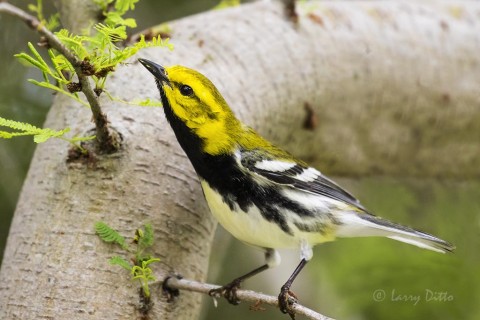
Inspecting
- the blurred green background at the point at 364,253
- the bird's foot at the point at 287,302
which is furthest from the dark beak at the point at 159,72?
the blurred green background at the point at 364,253

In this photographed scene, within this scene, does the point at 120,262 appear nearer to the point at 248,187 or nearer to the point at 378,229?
the point at 248,187

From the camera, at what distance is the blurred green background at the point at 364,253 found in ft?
11.0

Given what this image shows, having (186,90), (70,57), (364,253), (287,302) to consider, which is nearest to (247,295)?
(287,302)

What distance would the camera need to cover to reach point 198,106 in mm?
2238

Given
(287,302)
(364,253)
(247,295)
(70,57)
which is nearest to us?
(70,57)

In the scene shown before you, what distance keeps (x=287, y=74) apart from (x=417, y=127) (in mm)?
845

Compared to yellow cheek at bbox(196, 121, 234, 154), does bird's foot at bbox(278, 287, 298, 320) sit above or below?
below

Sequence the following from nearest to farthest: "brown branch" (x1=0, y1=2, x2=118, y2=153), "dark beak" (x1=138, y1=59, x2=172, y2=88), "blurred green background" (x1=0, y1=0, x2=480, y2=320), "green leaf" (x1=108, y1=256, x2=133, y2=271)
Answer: "brown branch" (x1=0, y1=2, x2=118, y2=153)
"green leaf" (x1=108, y1=256, x2=133, y2=271)
"dark beak" (x1=138, y1=59, x2=172, y2=88)
"blurred green background" (x1=0, y1=0, x2=480, y2=320)

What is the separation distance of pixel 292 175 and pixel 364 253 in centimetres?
136

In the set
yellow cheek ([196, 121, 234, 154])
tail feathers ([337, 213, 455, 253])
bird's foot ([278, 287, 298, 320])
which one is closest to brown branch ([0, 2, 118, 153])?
yellow cheek ([196, 121, 234, 154])

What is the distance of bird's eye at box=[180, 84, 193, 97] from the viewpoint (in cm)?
217

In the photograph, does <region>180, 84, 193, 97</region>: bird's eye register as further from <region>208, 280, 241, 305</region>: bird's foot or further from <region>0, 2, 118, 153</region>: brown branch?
<region>208, 280, 241, 305</region>: bird's foot

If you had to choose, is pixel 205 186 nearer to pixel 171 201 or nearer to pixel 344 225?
pixel 171 201

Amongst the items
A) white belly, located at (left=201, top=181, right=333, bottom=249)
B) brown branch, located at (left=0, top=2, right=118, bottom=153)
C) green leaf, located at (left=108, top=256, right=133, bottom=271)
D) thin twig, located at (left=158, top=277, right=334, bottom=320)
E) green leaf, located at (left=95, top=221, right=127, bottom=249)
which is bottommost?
thin twig, located at (left=158, top=277, right=334, bottom=320)
